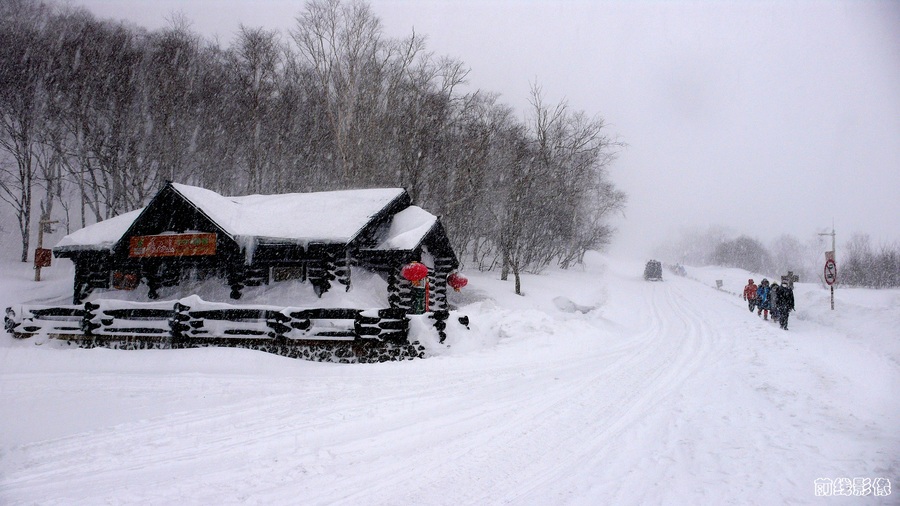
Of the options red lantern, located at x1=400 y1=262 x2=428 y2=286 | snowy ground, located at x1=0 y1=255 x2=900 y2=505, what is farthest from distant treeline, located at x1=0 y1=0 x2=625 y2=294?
snowy ground, located at x1=0 y1=255 x2=900 y2=505

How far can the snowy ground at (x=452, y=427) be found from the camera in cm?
422

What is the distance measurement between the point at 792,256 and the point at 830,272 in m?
137

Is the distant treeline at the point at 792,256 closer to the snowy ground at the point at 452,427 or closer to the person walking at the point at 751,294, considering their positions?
the person walking at the point at 751,294

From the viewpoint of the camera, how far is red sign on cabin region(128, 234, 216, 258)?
55.0 ft

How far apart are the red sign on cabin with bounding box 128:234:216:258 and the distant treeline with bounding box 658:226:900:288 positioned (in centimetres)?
3377

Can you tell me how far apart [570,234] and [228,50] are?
34633 millimetres

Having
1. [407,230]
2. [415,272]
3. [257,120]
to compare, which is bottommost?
[415,272]

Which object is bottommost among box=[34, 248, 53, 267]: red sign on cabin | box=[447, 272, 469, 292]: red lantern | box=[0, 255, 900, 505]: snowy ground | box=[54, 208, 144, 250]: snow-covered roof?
box=[0, 255, 900, 505]: snowy ground

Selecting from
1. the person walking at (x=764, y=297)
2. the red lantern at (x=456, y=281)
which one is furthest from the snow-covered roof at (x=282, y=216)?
the person walking at (x=764, y=297)

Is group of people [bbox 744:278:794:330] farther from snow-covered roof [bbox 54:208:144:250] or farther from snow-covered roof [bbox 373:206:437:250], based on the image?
snow-covered roof [bbox 54:208:144:250]

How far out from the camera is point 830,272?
18.6m

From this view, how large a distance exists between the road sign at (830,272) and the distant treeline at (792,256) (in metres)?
12.0

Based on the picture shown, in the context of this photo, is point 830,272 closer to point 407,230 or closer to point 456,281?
point 456,281

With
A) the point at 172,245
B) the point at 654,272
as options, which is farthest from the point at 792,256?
the point at 172,245
